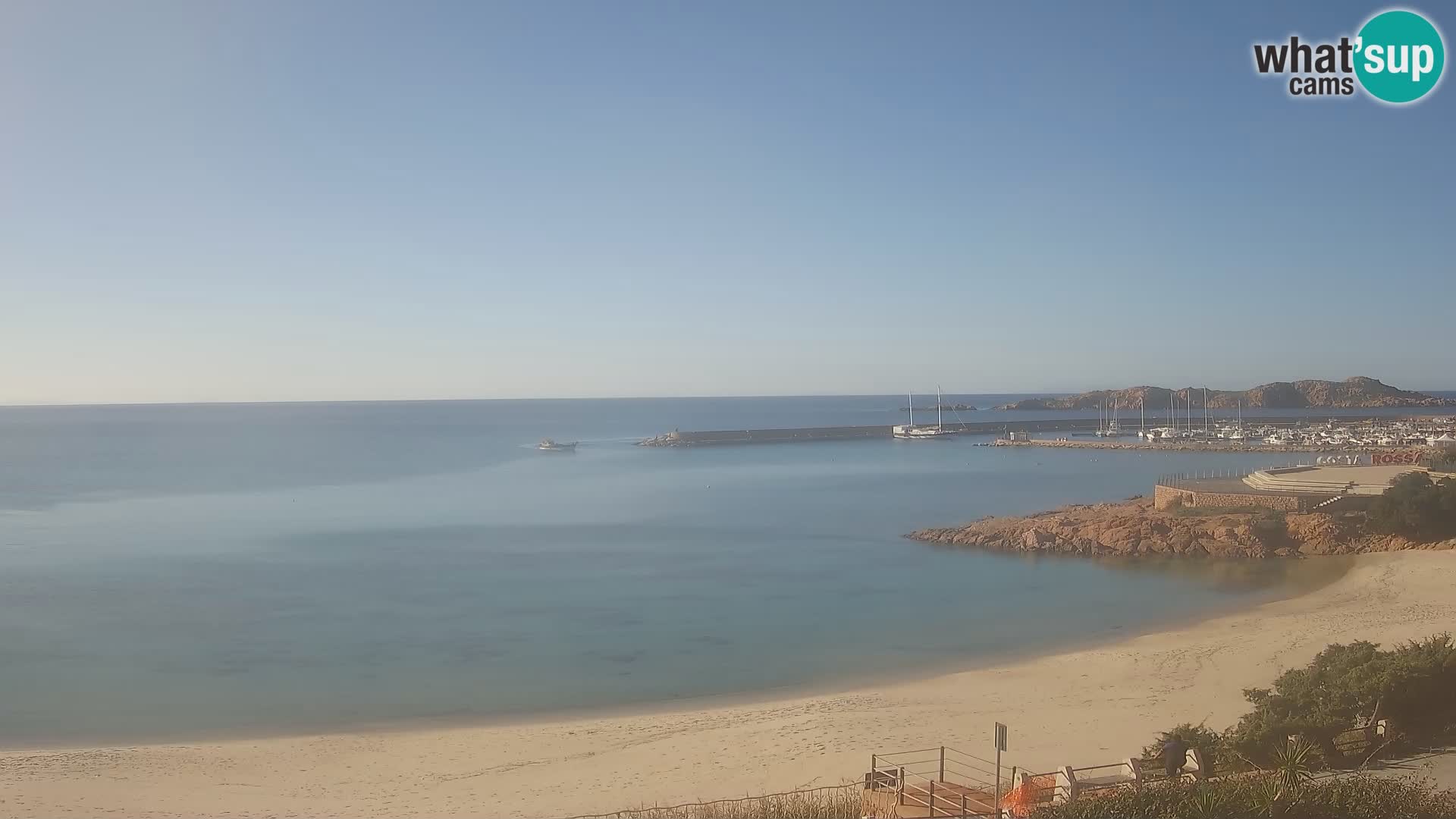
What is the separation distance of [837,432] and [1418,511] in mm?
74855

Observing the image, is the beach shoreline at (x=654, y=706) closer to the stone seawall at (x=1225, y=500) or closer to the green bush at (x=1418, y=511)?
the green bush at (x=1418, y=511)

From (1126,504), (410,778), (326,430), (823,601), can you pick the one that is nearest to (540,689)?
(410,778)

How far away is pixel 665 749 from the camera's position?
537 inches

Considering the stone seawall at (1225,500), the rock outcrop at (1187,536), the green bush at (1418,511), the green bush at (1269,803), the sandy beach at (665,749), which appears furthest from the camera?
the stone seawall at (1225,500)

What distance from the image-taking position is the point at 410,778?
42.2 ft

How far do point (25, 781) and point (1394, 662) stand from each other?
17146mm

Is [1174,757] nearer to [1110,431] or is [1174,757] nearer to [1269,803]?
[1269,803]

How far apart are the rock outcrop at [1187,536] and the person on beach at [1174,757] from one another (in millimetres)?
21536

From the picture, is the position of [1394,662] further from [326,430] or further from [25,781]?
[326,430]

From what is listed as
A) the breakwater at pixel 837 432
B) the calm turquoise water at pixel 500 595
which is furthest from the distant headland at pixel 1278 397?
the calm turquoise water at pixel 500 595

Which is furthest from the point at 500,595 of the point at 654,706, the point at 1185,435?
the point at 1185,435

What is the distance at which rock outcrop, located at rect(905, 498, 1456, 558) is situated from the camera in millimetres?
28844

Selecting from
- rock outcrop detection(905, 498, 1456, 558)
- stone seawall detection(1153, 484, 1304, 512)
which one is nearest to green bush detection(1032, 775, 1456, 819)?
rock outcrop detection(905, 498, 1456, 558)

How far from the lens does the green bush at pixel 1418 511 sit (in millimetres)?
28094
